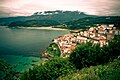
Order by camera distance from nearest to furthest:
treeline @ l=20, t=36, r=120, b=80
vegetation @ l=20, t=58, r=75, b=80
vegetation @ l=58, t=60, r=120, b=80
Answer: vegetation @ l=58, t=60, r=120, b=80, vegetation @ l=20, t=58, r=75, b=80, treeline @ l=20, t=36, r=120, b=80


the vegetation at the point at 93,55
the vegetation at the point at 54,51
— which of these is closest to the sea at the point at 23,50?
the vegetation at the point at 54,51

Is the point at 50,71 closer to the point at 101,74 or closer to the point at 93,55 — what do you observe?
the point at 93,55

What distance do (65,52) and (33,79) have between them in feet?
70.6

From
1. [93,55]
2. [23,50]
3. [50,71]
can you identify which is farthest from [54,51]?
[50,71]

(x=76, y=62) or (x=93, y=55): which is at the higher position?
(x=93, y=55)

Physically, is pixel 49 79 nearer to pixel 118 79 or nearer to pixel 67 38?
pixel 118 79

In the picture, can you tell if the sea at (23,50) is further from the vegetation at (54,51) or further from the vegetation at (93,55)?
the vegetation at (93,55)

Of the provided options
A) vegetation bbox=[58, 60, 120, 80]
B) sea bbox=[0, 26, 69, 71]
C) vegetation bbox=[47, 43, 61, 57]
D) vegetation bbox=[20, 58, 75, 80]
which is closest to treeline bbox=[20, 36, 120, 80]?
vegetation bbox=[20, 58, 75, 80]

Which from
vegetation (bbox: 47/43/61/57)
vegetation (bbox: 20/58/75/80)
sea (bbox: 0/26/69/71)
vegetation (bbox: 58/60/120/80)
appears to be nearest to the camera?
vegetation (bbox: 58/60/120/80)

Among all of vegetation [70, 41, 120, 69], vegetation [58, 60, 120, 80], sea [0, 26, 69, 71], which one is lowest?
sea [0, 26, 69, 71]

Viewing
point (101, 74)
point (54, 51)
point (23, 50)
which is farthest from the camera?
point (23, 50)

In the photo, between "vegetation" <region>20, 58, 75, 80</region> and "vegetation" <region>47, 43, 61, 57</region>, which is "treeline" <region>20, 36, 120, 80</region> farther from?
"vegetation" <region>47, 43, 61, 57</region>

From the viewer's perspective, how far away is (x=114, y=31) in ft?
149

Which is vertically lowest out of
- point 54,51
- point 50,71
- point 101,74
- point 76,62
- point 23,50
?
point 23,50
